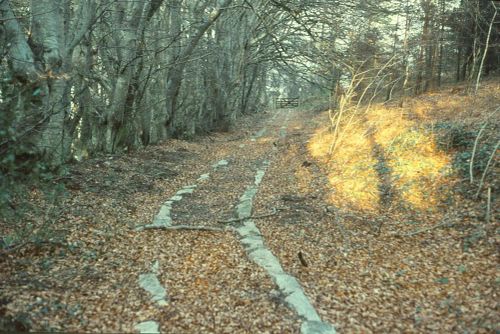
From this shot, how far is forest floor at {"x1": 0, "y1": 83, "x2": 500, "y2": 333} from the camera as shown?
4.59m

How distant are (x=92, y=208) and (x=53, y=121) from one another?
1.93 m

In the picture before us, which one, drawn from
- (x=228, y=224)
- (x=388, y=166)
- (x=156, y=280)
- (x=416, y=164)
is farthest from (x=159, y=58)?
(x=156, y=280)

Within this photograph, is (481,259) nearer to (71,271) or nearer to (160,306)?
(160,306)

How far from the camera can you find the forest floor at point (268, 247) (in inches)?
181

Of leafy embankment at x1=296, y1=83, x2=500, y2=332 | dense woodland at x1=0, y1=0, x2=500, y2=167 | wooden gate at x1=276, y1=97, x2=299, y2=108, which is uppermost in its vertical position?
dense woodland at x1=0, y1=0, x2=500, y2=167

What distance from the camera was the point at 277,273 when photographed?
5734 mm

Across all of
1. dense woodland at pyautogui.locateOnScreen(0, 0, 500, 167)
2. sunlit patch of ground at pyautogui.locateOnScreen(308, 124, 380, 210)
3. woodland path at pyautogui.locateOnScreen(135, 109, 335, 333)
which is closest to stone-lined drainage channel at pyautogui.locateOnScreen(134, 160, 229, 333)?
woodland path at pyautogui.locateOnScreen(135, 109, 335, 333)

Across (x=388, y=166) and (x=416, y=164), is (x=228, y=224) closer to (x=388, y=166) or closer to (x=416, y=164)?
(x=388, y=166)

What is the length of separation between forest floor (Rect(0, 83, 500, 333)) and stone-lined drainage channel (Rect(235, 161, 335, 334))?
81 mm

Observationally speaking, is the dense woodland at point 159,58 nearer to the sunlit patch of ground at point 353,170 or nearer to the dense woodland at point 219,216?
the dense woodland at point 219,216

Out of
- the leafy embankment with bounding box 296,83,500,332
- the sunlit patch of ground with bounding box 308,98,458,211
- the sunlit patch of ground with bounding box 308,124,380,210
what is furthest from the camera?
Answer: the sunlit patch of ground with bounding box 308,124,380,210

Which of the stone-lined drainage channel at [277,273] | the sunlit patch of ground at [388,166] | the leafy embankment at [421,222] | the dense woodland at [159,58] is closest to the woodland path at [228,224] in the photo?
the stone-lined drainage channel at [277,273]

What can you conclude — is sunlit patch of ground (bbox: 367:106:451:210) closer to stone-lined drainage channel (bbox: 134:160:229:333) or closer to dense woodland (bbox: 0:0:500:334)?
dense woodland (bbox: 0:0:500:334)

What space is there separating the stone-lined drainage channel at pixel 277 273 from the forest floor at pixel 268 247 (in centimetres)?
8
